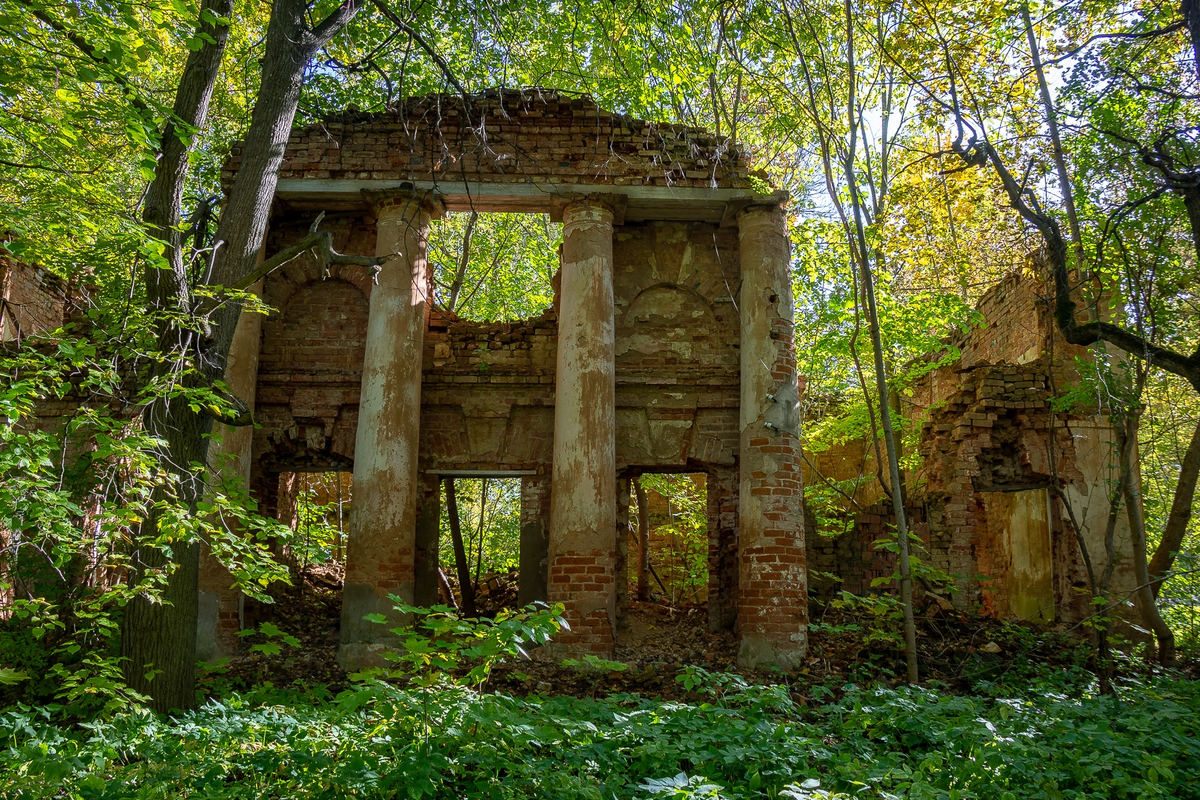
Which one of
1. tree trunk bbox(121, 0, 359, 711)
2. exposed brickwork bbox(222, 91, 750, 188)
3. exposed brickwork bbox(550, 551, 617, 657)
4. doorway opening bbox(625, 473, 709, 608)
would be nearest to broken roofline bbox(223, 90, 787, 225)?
exposed brickwork bbox(222, 91, 750, 188)

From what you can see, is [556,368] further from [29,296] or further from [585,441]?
[29,296]

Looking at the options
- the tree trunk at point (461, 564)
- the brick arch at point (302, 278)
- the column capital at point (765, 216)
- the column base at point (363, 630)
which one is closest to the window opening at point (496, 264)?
the tree trunk at point (461, 564)

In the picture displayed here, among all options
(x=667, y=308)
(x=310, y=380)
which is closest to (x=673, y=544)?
(x=667, y=308)

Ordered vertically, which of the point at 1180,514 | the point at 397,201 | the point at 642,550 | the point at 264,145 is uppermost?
the point at 397,201

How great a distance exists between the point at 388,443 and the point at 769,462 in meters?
3.83

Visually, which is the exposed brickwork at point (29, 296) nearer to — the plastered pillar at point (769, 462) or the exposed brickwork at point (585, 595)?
the exposed brickwork at point (585, 595)

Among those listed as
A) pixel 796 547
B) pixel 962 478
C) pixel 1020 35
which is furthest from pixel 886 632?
pixel 1020 35

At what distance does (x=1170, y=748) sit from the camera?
14.4 ft

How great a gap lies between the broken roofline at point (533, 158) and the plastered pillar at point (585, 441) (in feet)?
1.54

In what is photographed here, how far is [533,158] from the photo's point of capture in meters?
8.95

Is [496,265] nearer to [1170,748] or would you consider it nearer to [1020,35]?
[1020,35]

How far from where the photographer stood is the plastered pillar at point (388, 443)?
781 centimetres

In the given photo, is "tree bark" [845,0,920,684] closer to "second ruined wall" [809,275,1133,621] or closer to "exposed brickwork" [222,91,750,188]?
"exposed brickwork" [222,91,750,188]

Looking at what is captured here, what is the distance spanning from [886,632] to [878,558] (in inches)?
97.4
